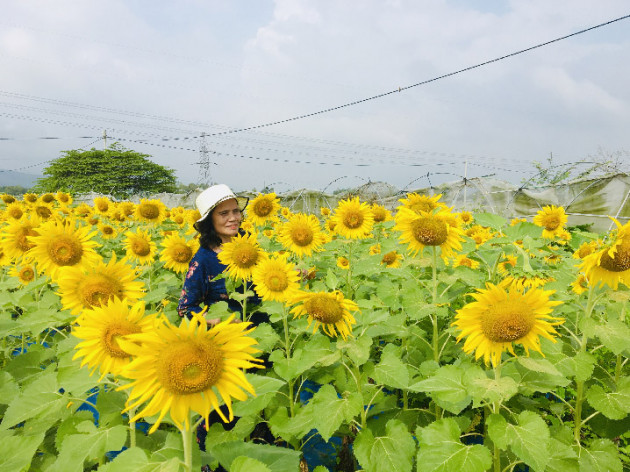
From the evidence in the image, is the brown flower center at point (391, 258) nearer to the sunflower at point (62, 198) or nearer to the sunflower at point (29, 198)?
the sunflower at point (62, 198)

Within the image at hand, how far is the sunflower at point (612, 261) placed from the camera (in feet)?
5.60

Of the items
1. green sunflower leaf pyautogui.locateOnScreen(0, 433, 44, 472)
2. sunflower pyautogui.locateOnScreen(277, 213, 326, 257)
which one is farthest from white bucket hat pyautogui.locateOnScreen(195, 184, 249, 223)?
green sunflower leaf pyautogui.locateOnScreen(0, 433, 44, 472)

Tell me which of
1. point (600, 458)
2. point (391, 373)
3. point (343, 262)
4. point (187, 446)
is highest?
point (187, 446)

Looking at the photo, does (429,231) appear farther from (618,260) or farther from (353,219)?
(353,219)

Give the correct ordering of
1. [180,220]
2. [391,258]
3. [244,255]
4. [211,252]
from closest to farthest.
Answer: [244,255] < [211,252] < [391,258] < [180,220]

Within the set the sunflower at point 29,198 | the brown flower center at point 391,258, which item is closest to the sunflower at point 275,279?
the brown flower center at point 391,258

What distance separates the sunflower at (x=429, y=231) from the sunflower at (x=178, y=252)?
7.44 feet

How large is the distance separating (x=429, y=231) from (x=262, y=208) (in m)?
2.75

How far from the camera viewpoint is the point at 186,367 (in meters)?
1.02

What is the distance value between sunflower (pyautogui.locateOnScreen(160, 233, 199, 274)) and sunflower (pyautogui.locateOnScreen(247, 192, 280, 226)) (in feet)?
3.15

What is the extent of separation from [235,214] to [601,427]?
115 inches

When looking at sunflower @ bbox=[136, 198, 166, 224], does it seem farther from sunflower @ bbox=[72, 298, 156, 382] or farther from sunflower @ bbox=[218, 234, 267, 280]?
sunflower @ bbox=[72, 298, 156, 382]

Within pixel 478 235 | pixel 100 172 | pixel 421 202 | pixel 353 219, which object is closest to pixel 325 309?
pixel 421 202

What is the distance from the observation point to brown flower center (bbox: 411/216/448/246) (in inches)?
85.1
